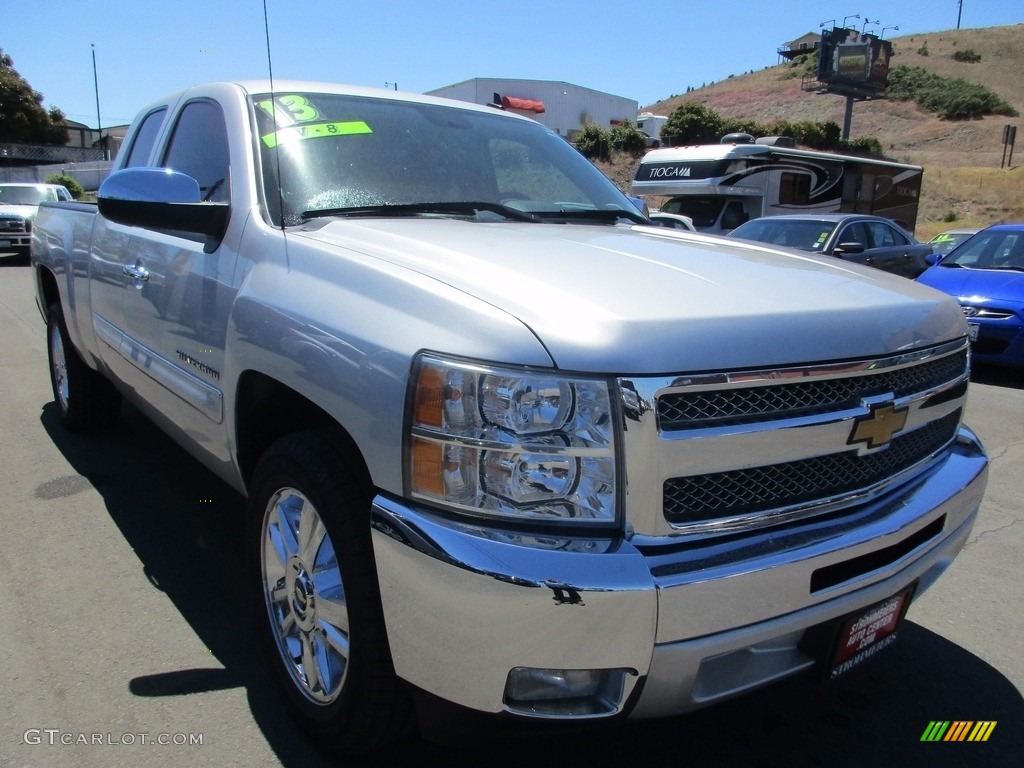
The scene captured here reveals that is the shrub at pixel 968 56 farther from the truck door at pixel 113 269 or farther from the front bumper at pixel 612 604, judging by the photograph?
the front bumper at pixel 612 604

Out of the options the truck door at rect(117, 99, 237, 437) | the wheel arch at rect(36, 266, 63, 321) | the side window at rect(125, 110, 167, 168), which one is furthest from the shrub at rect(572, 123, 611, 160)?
the truck door at rect(117, 99, 237, 437)

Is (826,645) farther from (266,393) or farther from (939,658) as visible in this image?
(266,393)

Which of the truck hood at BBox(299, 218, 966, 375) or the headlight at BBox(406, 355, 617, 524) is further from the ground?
the truck hood at BBox(299, 218, 966, 375)

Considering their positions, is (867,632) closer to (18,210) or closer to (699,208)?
(699,208)

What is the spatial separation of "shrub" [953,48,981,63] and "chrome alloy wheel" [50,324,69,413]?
9818 cm

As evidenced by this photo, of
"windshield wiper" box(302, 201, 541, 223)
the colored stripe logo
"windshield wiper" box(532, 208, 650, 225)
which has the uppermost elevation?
"windshield wiper" box(302, 201, 541, 223)

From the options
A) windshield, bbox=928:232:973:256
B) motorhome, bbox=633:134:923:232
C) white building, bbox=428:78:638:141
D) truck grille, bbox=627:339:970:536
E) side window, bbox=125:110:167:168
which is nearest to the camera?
truck grille, bbox=627:339:970:536

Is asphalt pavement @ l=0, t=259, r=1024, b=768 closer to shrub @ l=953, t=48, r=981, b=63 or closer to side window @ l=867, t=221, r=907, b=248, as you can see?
side window @ l=867, t=221, r=907, b=248

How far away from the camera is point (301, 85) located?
3264 mm

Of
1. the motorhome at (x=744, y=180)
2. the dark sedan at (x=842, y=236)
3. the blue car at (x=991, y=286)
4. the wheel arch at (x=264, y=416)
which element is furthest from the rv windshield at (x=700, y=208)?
the wheel arch at (x=264, y=416)

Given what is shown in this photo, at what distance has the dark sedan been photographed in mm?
10922

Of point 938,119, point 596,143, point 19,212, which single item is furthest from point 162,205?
point 938,119

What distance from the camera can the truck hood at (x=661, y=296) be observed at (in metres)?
1.76

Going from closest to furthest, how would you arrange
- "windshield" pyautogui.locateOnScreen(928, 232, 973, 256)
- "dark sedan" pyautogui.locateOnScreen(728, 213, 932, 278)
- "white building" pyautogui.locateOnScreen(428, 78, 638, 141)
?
"dark sedan" pyautogui.locateOnScreen(728, 213, 932, 278)
"windshield" pyautogui.locateOnScreen(928, 232, 973, 256)
"white building" pyautogui.locateOnScreen(428, 78, 638, 141)
